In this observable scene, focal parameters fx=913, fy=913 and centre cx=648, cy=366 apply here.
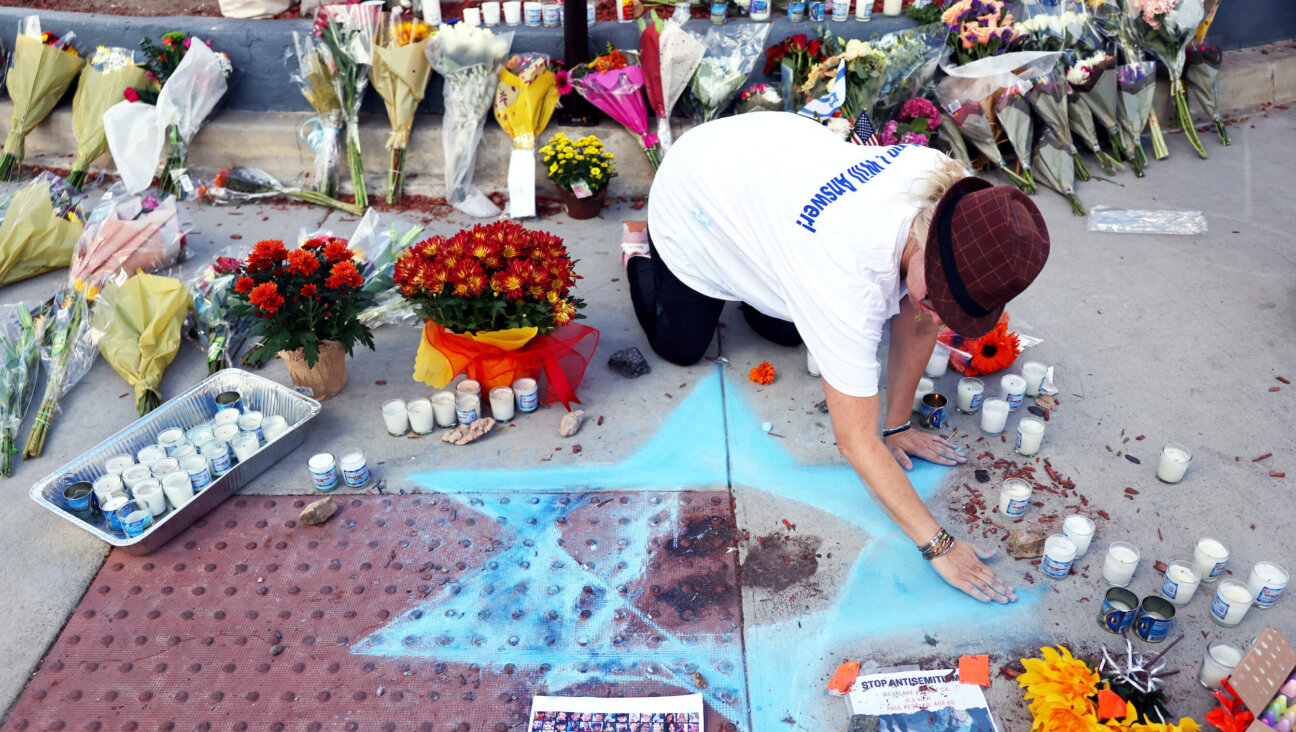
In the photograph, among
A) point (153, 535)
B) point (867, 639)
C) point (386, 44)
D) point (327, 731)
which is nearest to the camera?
point (327, 731)

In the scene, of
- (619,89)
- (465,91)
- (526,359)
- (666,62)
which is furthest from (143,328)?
(666,62)

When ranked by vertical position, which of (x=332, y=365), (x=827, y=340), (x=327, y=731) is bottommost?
(x=327, y=731)

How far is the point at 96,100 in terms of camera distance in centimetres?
547

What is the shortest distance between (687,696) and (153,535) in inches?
71.5

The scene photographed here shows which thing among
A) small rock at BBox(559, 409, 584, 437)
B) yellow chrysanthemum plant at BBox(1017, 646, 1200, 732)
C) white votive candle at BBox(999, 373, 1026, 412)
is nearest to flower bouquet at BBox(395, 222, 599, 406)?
small rock at BBox(559, 409, 584, 437)

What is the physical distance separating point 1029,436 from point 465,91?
143 inches

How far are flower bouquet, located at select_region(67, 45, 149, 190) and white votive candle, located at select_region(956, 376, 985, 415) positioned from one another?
5005 mm

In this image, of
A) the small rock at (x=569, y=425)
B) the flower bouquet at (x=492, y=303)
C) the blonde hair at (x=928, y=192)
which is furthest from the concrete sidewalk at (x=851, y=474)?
the blonde hair at (x=928, y=192)

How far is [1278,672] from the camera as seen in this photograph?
7.57 ft

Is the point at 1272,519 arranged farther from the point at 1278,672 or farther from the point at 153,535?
the point at 153,535

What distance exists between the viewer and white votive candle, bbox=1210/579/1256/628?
2672 mm

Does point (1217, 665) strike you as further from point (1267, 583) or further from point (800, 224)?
point (800, 224)

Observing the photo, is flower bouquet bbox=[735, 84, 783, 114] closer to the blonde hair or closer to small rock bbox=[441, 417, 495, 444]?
small rock bbox=[441, 417, 495, 444]

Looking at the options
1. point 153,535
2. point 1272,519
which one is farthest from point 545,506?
point 1272,519
